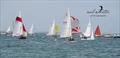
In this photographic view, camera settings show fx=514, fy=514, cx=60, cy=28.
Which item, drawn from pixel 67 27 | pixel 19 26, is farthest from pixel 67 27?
pixel 19 26

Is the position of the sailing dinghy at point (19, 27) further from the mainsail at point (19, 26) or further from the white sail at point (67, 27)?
the white sail at point (67, 27)

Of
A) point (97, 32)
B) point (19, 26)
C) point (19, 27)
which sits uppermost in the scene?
point (19, 26)

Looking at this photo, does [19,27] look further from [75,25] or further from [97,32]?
[97,32]

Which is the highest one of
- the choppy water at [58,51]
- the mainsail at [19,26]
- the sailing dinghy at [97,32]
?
the mainsail at [19,26]

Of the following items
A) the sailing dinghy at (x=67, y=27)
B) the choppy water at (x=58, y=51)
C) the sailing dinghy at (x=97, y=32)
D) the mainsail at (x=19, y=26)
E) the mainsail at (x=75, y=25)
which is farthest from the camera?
the sailing dinghy at (x=97, y=32)

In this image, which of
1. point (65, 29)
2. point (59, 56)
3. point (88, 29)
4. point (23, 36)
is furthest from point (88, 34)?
point (59, 56)

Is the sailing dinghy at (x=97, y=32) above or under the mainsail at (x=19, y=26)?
under

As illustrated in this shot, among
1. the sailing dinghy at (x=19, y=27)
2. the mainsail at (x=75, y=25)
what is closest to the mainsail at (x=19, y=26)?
the sailing dinghy at (x=19, y=27)

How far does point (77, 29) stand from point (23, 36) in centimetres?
Answer: 1685

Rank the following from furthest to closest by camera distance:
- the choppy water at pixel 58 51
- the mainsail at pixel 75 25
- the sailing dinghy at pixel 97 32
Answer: the sailing dinghy at pixel 97 32 < the mainsail at pixel 75 25 < the choppy water at pixel 58 51

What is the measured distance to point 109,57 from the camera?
242 feet

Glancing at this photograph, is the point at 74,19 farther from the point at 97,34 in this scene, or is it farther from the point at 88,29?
the point at 97,34

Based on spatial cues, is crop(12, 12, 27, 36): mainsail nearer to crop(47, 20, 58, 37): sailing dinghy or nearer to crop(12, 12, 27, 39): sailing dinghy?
crop(12, 12, 27, 39): sailing dinghy

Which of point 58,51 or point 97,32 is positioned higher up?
point 97,32
